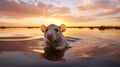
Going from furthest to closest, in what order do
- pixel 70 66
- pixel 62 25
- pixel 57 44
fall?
pixel 62 25 < pixel 57 44 < pixel 70 66

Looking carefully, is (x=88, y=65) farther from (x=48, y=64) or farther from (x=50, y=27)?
(x=50, y=27)

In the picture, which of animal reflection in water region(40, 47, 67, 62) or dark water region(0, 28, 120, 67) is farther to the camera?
animal reflection in water region(40, 47, 67, 62)

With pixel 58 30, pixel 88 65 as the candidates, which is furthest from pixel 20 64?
pixel 58 30

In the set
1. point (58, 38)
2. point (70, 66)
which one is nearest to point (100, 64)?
point (70, 66)

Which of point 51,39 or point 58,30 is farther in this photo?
point 58,30

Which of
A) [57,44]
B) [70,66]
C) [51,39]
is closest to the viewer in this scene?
[70,66]

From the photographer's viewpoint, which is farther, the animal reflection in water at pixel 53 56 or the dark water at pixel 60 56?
the animal reflection in water at pixel 53 56

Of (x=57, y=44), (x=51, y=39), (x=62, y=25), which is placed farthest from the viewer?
(x=62, y=25)

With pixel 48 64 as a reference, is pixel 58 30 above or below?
above

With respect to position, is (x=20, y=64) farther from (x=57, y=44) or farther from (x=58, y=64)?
(x=57, y=44)
